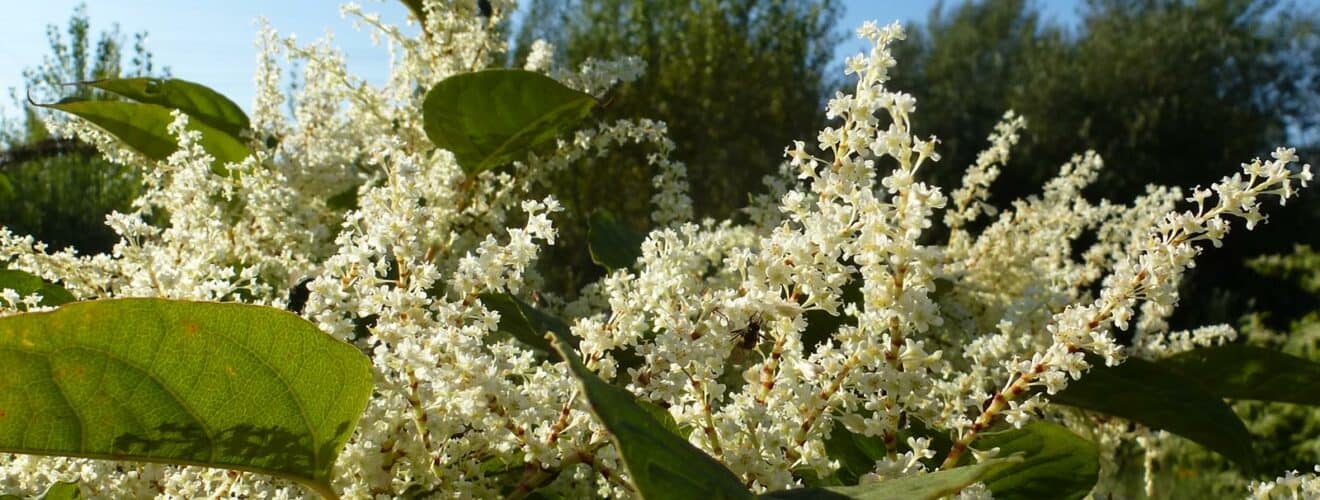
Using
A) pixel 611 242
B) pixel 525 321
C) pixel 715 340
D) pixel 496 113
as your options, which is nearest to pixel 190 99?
pixel 496 113

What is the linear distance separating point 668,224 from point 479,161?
383 millimetres

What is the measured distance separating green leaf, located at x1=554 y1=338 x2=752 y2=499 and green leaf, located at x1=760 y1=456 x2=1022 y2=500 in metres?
0.04

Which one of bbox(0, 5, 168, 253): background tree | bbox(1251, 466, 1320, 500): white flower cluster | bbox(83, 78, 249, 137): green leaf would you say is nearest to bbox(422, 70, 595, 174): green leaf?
bbox(83, 78, 249, 137): green leaf

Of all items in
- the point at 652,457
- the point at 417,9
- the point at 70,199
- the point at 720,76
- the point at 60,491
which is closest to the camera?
the point at 652,457

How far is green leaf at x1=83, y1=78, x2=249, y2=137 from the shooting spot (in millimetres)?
1516

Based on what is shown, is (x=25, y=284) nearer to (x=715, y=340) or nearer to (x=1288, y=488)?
(x=715, y=340)

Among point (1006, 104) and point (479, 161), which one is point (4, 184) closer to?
point (479, 161)

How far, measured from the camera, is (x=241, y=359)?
0.71m

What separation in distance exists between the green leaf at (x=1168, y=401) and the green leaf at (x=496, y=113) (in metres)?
0.74

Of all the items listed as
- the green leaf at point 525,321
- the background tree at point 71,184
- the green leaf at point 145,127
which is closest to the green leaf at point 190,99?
the green leaf at point 145,127

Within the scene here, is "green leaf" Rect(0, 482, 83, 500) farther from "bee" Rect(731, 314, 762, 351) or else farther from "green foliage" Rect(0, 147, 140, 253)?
"green foliage" Rect(0, 147, 140, 253)

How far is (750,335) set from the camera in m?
0.97

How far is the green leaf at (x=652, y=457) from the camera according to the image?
554 millimetres

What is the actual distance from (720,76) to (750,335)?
1129 centimetres
